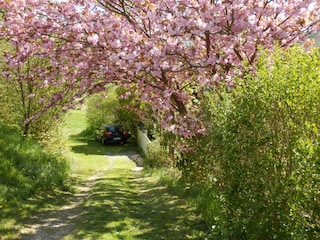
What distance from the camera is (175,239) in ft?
23.1

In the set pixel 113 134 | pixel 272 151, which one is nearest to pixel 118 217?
pixel 272 151

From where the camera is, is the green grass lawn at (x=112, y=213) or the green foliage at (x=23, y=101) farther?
the green foliage at (x=23, y=101)

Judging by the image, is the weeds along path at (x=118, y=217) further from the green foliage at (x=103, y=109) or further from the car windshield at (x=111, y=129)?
the green foliage at (x=103, y=109)

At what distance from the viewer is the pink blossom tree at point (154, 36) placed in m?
7.86

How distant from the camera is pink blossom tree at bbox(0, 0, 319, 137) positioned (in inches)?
309

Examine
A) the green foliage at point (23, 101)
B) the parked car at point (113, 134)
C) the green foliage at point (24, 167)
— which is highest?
the green foliage at point (23, 101)

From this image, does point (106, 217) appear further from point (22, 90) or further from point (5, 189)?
point (22, 90)

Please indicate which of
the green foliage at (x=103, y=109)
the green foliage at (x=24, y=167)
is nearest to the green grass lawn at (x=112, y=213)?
the green foliage at (x=24, y=167)

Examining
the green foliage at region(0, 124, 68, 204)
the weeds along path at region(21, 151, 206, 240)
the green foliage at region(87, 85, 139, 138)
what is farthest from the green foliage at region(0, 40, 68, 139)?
the green foliage at region(87, 85, 139, 138)

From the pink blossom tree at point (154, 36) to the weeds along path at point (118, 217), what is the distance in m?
2.05

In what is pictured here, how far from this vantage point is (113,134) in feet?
97.6

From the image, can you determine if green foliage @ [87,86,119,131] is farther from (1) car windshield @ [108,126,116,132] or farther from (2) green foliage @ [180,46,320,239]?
(2) green foliage @ [180,46,320,239]

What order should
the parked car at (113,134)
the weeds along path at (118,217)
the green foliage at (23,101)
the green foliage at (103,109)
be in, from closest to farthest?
the weeds along path at (118,217) < the green foliage at (23,101) < the parked car at (113,134) < the green foliage at (103,109)

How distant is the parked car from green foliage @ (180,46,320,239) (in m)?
24.1
